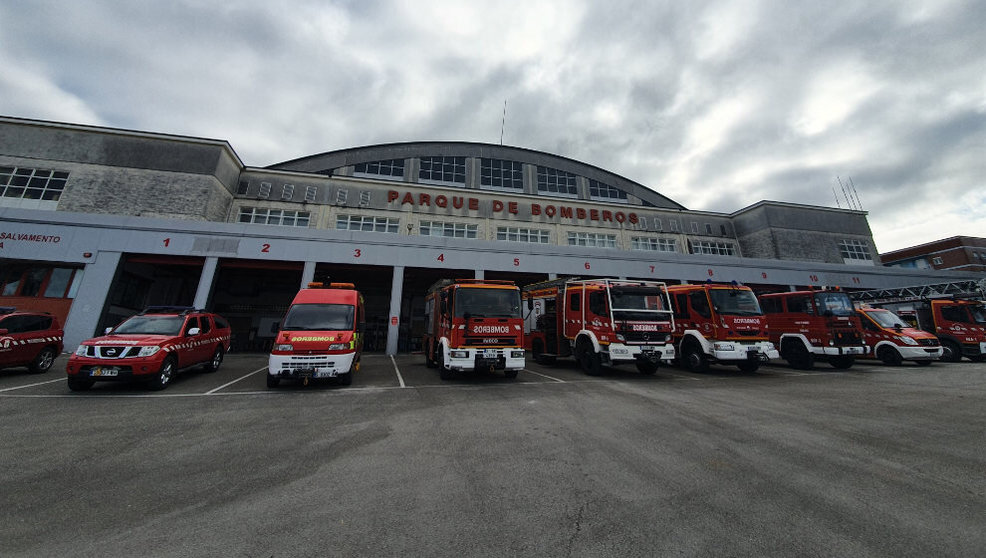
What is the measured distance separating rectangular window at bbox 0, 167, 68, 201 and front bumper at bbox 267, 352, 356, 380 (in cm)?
2864

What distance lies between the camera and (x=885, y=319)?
48.6 ft

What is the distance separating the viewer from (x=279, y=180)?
92.1 feet

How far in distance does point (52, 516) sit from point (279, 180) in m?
30.5

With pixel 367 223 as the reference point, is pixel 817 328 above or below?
below

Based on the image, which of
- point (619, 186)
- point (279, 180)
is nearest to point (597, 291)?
point (279, 180)

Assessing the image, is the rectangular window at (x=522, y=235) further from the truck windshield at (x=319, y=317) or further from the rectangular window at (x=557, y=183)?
the truck windshield at (x=319, y=317)

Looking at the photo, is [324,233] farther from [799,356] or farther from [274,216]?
[799,356]

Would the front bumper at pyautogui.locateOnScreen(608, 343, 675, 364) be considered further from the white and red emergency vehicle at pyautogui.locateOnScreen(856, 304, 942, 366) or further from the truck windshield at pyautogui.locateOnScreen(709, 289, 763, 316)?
the white and red emergency vehicle at pyautogui.locateOnScreen(856, 304, 942, 366)

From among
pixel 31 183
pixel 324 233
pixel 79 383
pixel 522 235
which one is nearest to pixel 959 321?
pixel 522 235

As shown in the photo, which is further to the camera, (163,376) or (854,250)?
(854,250)

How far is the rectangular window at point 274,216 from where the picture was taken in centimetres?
2645

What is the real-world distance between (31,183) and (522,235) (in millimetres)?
34166

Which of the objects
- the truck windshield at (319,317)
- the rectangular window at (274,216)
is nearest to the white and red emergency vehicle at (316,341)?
the truck windshield at (319,317)

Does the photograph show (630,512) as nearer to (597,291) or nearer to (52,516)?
(52,516)
